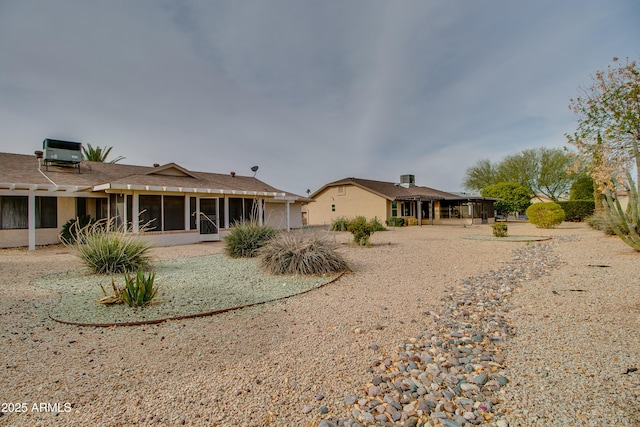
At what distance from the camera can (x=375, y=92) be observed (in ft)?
48.5

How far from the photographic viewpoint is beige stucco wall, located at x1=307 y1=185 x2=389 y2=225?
28984mm

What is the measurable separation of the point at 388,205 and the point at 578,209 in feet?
57.2

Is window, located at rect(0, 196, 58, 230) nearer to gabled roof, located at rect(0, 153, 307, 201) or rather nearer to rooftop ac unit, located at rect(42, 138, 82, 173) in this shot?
gabled roof, located at rect(0, 153, 307, 201)

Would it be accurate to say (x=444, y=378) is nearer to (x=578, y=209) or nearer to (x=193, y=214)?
(x=193, y=214)

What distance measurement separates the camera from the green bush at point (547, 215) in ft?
66.9

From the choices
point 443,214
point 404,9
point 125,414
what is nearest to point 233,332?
point 125,414

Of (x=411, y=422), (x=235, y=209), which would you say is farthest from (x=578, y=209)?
(x=411, y=422)

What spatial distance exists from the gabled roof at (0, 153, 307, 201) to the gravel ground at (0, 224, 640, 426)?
8.03m

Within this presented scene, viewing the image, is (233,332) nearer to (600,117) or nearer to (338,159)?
(600,117)

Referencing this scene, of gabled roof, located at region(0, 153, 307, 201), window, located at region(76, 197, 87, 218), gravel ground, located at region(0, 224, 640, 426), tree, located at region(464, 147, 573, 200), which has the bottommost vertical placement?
gravel ground, located at region(0, 224, 640, 426)

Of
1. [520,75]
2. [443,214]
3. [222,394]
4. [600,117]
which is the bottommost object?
[222,394]

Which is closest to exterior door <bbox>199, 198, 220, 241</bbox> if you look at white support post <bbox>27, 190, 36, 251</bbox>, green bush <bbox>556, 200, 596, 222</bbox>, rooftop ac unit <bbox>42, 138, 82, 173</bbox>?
white support post <bbox>27, 190, 36, 251</bbox>

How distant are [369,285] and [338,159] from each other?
1744cm

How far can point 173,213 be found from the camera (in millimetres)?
14609
